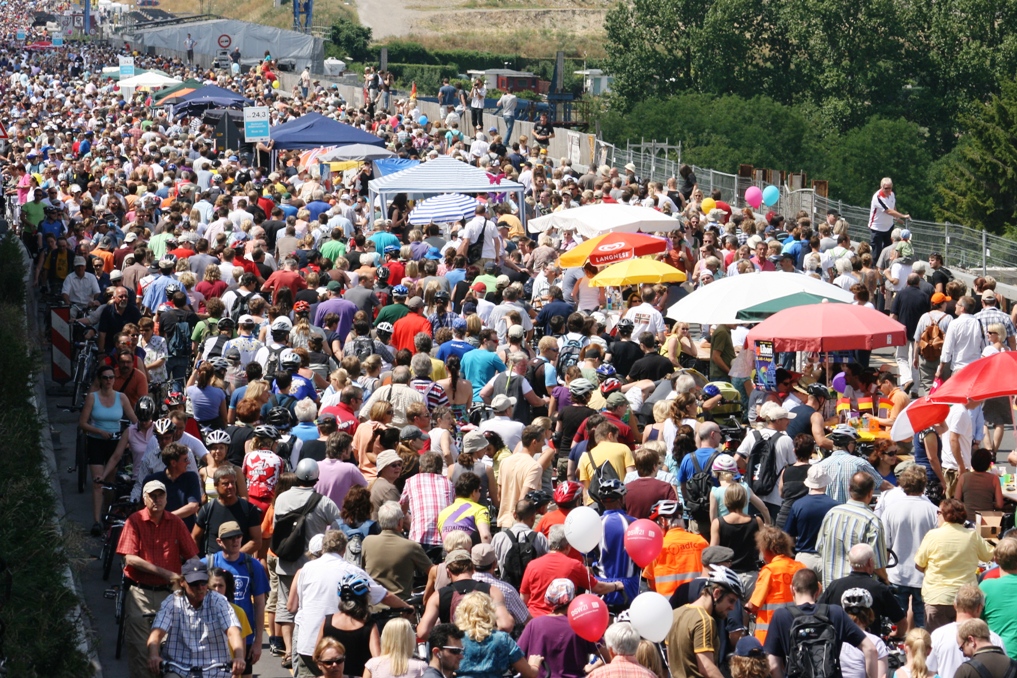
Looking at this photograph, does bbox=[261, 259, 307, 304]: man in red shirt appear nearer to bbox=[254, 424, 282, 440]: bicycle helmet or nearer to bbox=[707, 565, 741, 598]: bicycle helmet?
bbox=[254, 424, 282, 440]: bicycle helmet

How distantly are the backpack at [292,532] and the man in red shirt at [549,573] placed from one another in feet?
5.41

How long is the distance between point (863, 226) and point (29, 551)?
73.5 feet

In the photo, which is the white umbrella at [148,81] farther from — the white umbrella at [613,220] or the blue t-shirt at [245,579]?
the blue t-shirt at [245,579]

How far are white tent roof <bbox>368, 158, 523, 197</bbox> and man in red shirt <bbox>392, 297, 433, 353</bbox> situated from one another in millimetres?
7535

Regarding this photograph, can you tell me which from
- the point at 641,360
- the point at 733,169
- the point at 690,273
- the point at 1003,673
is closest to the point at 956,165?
the point at 733,169

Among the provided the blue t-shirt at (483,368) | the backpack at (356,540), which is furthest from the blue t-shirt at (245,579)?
the blue t-shirt at (483,368)

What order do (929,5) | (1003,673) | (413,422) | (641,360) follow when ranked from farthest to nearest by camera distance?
1. (929,5)
2. (641,360)
3. (413,422)
4. (1003,673)

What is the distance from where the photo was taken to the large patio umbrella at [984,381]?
11.5 meters

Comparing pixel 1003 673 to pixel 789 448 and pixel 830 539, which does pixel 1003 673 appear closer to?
pixel 830 539

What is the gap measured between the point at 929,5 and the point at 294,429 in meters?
90.0

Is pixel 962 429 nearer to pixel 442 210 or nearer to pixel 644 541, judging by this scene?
pixel 644 541

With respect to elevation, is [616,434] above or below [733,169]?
above

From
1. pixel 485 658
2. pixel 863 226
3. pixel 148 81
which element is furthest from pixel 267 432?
pixel 148 81

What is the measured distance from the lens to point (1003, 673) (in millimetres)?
7930
